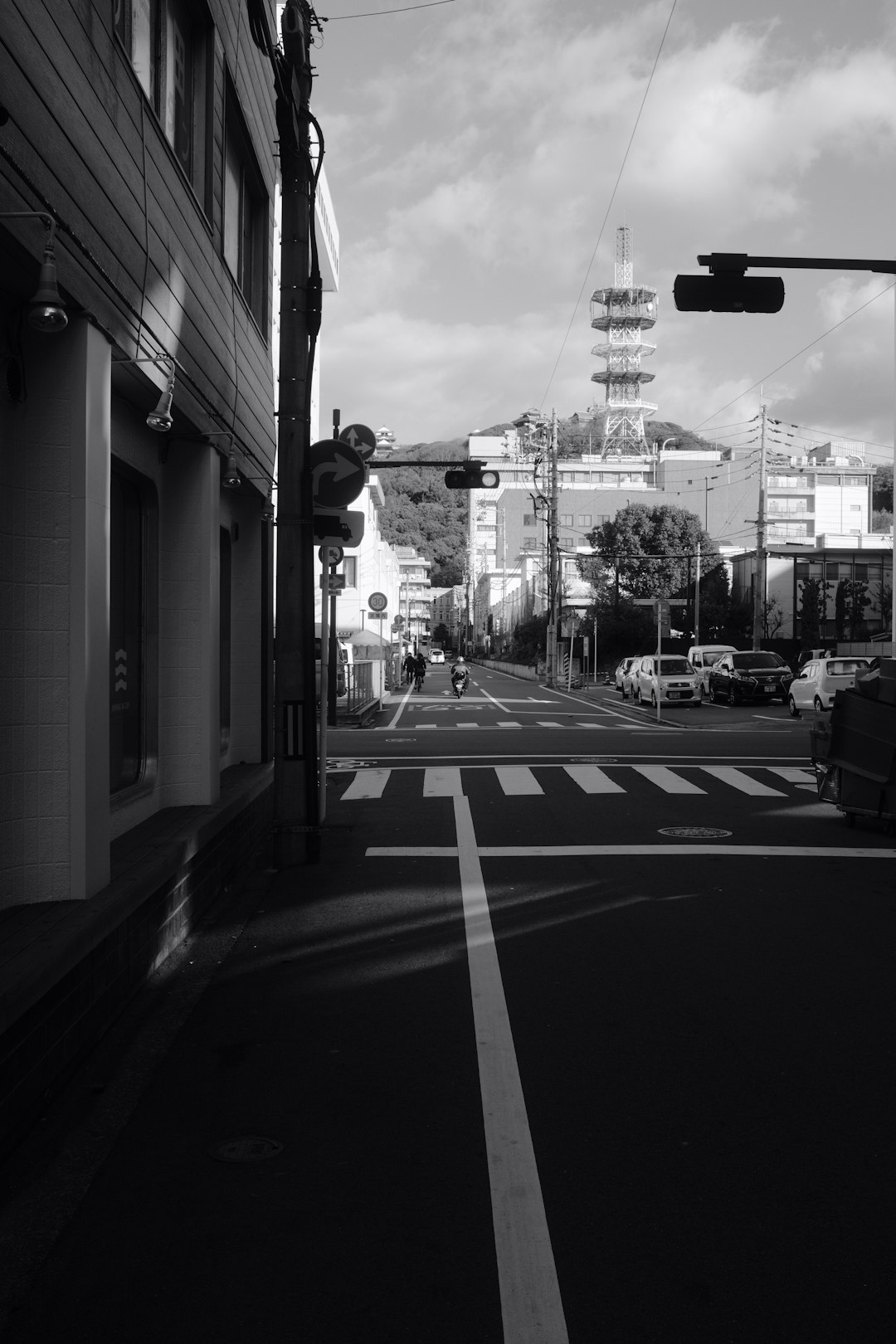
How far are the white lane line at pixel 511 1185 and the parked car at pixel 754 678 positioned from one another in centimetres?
3585

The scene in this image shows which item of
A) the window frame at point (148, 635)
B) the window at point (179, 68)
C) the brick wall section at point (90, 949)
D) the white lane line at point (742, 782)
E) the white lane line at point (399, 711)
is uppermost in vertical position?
the window at point (179, 68)

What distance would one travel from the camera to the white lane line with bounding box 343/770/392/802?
15539mm

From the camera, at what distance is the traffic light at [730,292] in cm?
1177

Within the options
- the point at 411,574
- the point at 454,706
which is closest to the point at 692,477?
the point at 411,574

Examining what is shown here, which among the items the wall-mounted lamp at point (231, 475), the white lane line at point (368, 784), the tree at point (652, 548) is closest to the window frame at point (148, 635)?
the wall-mounted lamp at point (231, 475)

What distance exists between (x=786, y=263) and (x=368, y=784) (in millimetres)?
8392

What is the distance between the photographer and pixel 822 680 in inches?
1297

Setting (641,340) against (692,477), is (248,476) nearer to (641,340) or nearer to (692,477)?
(692,477)

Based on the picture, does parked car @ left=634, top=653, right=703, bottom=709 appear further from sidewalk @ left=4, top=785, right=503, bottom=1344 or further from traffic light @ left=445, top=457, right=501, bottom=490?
sidewalk @ left=4, top=785, right=503, bottom=1344

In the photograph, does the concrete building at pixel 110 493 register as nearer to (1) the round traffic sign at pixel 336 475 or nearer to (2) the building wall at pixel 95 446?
(2) the building wall at pixel 95 446

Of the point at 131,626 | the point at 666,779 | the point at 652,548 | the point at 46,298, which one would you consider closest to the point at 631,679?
the point at 666,779

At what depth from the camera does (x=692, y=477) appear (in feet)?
367

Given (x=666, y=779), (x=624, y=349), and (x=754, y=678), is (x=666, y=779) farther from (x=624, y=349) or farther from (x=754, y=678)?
(x=624, y=349)

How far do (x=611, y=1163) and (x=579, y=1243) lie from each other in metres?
0.61
